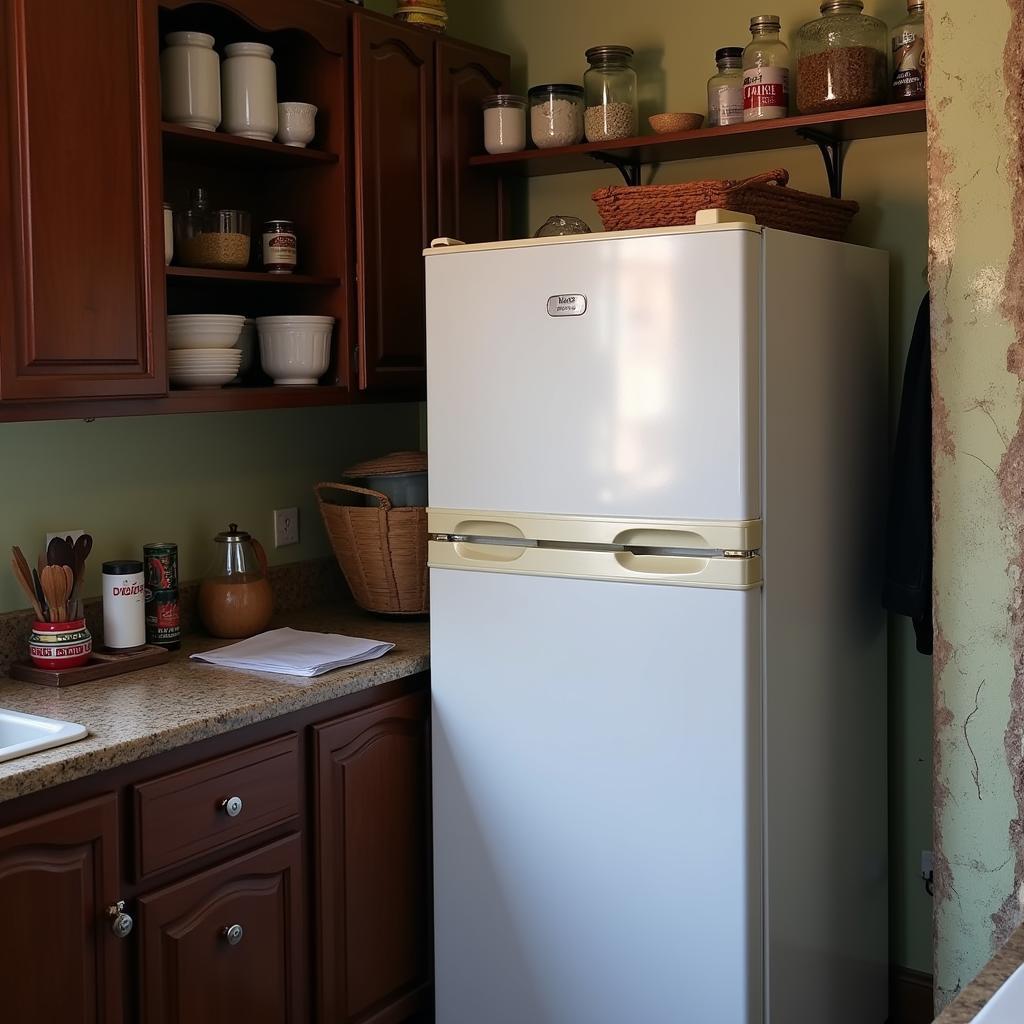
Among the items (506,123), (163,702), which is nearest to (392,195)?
(506,123)

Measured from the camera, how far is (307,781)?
94.7 inches

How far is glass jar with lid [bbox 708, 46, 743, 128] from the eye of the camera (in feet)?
9.13

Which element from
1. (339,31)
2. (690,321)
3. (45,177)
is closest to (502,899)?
(690,321)

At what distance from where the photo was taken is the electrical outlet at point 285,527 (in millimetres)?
3072

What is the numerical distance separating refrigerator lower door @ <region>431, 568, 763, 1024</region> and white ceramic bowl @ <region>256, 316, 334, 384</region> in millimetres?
534

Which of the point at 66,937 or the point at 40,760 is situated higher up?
the point at 40,760

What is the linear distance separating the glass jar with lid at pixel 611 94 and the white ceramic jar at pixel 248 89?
746 millimetres

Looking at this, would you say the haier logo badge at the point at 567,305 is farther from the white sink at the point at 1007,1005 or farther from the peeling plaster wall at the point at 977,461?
the white sink at the point at 1007,1005

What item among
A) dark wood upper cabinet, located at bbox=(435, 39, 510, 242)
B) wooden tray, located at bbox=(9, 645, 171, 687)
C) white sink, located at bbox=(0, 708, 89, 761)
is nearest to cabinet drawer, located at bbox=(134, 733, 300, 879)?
white sink, located at bbox=(0, 708, 89, 761)

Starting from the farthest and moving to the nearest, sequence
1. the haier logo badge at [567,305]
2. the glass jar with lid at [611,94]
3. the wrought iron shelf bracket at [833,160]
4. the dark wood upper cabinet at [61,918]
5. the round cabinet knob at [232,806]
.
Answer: the glass jar with lid at [611,94]
the wrought iron shelf bracket at [833,160]
the haier logo badge at [567,305]
the round cabinet knob at [232,806]
the dark wood upper cabinet at [61,918]

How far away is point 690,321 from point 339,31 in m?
1.05

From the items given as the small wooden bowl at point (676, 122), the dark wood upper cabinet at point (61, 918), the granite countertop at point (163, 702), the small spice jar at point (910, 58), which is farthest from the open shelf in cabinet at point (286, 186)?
the small spice jar at point (910, 58)

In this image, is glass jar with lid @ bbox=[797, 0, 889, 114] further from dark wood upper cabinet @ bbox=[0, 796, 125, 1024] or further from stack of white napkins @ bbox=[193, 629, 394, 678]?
dark wood upper cabinet @ bbox=[0, 796, 125, 1024]

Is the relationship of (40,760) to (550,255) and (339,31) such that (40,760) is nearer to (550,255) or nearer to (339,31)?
(550,255)
